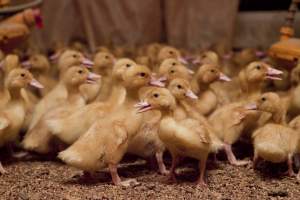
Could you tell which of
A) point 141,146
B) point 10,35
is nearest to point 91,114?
point 141,146

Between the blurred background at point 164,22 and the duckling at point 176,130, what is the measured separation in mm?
2040

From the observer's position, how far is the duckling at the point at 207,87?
3.11 meters

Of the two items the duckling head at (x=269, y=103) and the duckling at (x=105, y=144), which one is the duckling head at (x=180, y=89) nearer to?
the duckling at (x=105, y=144)

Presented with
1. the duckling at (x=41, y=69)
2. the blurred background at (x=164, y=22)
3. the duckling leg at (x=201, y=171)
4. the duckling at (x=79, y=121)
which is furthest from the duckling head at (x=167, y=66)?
the blurred background at (x=164, y=22)

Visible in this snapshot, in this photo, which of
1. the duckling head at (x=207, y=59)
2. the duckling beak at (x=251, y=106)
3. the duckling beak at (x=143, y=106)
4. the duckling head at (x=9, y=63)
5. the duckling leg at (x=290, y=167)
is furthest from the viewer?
the duckling head at (x=207, y=59)

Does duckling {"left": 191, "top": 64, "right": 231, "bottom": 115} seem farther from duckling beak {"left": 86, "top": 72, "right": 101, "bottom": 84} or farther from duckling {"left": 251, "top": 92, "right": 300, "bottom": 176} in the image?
duckling beak {"left": 86, "top": 72, "right": 101, "bottom": 84}

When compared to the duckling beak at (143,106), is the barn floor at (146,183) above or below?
below

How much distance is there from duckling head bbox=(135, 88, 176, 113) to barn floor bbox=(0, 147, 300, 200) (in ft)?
1.39

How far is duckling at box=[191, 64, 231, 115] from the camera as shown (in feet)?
10.2

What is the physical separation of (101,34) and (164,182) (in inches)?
109

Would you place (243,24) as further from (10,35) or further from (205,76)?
(10,35)

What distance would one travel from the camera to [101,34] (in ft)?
16.7

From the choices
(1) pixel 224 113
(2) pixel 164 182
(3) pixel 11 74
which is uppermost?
(3) pixel 11 74

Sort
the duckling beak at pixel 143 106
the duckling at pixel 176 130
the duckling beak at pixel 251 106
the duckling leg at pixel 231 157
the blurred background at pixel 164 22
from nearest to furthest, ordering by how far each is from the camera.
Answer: the duckling at pixel 176 130 → the duckling beak at pixel 143 106 → the duckling beak at pixel 251 106 → the duckling leg at pixel 231 157 → the blurred background at pixel 164 22
